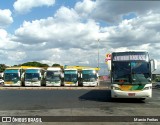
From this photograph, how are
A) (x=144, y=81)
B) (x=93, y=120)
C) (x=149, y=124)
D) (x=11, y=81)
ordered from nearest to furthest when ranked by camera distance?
(x=149, y=124)
(x=93, y=120)
(x=144, y=81)
(x=11, y=81)

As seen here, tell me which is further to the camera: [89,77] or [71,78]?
[71,78]

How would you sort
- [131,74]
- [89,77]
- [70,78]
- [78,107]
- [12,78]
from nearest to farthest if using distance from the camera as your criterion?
[78,107]
[131,74]
[12,78]
[89,77]
[70,78]

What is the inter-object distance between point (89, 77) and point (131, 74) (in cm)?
2708

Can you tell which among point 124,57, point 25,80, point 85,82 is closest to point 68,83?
point 85,82

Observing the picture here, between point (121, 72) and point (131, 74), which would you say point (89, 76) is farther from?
point (131, 74)

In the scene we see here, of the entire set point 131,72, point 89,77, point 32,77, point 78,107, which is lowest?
point 78,107

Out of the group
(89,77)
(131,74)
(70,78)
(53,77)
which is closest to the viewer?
(131,74)

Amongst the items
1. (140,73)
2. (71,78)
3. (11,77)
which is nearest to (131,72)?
(140,73)

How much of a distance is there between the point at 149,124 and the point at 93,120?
2.10 m

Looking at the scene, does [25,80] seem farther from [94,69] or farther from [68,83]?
[94,69]

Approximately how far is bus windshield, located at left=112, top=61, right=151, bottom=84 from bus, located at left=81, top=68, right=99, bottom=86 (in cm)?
2625

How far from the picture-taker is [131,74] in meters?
20.2

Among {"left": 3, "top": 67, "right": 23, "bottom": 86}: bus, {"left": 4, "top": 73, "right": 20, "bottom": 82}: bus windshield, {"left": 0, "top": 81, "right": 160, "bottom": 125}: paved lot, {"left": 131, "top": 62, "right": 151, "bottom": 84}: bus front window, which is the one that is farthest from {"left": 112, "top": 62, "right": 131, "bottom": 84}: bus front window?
{"left": 4, "top": 73, "right": 20, "bottom": 82}: bus windshield

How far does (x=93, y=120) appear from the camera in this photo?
12.0 meters
